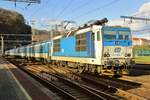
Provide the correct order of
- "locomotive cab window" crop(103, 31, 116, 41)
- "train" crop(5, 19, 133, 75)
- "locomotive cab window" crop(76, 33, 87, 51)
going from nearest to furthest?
"train" crop(5, 19, 133, 75)
"locomotive cab window" crop(103, 31, 116, 41)
"locomotive cab window" crop(76, 33, 87, 51)

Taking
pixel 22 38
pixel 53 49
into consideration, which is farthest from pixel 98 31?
pixel 22 38

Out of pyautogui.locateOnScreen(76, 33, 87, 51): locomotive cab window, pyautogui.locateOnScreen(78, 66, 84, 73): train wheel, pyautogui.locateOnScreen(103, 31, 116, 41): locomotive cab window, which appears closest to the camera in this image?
pyautogui.locateOnScreen(103, 31, 116, 41): locomotive cab window

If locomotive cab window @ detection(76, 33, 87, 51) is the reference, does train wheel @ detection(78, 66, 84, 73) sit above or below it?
below

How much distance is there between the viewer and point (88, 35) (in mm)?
22094

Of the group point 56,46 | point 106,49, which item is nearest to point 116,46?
point 106,49

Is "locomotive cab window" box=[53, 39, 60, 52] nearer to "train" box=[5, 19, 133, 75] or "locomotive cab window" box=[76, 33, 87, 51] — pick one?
"locomotive cab window" box=[76, 33, 87, 51]

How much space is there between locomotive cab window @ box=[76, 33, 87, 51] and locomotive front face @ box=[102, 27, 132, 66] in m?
2.21

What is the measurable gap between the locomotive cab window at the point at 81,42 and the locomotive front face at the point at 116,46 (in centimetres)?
221

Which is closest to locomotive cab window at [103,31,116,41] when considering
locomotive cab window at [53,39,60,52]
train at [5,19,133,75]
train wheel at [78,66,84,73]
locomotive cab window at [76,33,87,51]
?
train at [5,19,133,75]

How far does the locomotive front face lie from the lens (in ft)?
68.3

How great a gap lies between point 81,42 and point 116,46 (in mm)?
3279

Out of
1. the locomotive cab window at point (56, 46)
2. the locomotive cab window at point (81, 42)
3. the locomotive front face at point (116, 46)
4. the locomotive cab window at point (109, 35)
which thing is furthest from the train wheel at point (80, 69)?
the locomotive cab window at point (56, 46)

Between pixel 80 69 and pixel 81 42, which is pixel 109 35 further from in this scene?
pixel 80 69

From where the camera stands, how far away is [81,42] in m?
23.8
